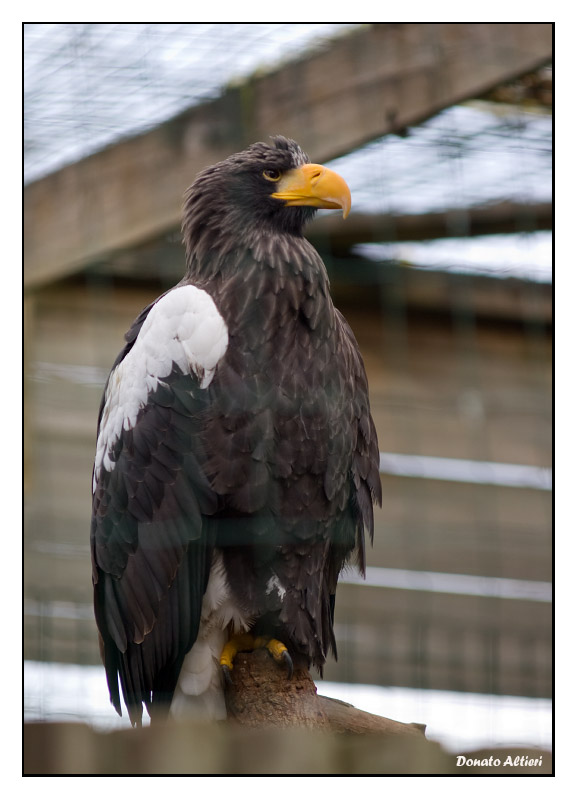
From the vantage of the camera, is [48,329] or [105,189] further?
[48,329]

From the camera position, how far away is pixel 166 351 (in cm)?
250

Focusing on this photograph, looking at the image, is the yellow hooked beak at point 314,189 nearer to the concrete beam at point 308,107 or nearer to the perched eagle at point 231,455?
the perched eagle at point 231,455

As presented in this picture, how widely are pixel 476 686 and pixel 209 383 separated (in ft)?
4.57

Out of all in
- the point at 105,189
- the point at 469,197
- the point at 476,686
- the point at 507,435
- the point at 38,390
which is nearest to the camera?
the point at 105,189

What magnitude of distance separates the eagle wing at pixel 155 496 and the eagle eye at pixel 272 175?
36cm

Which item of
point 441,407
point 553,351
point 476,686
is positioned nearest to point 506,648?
point 476,686

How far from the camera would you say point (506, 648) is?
10.9ft

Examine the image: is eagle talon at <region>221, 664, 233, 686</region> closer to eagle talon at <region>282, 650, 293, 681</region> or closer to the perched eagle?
the perched eagle

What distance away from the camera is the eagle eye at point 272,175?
2.68 meters

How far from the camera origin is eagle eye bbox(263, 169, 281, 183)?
2684 millimetres

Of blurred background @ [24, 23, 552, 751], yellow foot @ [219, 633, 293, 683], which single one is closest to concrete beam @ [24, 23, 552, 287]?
blurred background @ [24, 23, 552, 751]

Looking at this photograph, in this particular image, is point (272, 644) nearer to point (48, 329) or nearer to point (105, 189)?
point (48, 329)

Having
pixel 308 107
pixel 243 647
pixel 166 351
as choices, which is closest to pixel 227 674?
pixel 243 647

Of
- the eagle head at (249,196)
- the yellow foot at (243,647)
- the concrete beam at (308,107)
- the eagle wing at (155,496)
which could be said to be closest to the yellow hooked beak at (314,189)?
the eagle head at (249,196)
